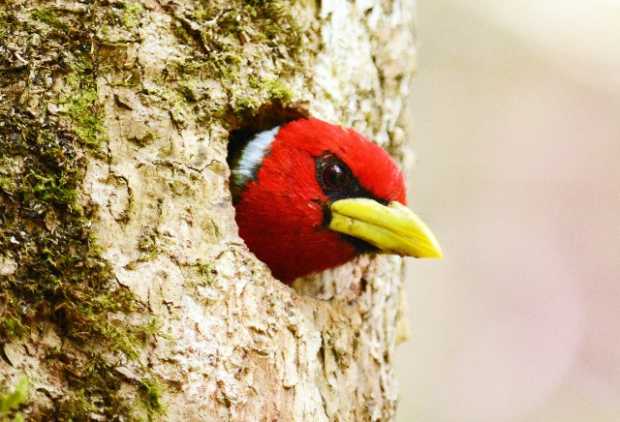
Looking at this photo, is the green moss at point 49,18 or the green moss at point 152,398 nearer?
the green moss at point 152,398

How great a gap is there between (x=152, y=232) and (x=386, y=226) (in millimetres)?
781

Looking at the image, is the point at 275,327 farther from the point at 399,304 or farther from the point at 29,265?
the point at 399,304

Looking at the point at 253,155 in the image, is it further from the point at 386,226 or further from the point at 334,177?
the point at 386,226

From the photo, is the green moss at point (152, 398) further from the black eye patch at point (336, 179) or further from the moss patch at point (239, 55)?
the black eye patch at point (336, 179)

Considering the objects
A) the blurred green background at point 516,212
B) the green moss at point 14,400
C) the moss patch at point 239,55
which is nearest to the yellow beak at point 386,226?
the moss patch at point 239,55

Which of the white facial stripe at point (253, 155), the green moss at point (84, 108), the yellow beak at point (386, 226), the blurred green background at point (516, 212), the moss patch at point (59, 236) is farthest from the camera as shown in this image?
the blurred green background at point (516, 212)

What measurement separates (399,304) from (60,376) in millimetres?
1504

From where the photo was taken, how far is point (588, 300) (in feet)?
18.2

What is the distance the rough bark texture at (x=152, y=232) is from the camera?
2152 millimetres

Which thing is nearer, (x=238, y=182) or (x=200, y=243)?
(x=200, y=243)

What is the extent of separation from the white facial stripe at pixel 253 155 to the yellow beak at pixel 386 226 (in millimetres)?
306

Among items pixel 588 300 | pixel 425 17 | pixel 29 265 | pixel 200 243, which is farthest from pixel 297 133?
pixel 425 17

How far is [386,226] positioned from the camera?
111 inches

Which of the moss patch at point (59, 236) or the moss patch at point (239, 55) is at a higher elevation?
the moss patch at point (239, 55)
